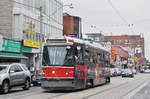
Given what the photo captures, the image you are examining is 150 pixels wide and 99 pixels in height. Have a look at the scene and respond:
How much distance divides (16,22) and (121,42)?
127624mm

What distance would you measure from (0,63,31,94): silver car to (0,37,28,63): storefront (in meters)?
13.0

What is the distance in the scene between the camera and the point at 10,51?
3416 centimetres

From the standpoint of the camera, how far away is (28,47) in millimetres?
38469

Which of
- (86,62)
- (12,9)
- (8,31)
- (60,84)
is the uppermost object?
(12,9)

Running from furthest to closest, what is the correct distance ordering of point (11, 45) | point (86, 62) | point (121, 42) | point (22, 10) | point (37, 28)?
point (121, 42) → point (37, 28) → point (22, 10) → point (11, 45) → point (86, 62)

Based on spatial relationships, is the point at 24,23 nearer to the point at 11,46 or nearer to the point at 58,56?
the point at 11,46

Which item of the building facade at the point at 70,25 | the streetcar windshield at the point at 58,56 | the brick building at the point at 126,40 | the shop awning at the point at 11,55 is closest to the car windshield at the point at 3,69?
A: the streetcar windshield at the point at 58,56

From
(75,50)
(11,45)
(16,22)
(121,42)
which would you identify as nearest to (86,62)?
(75,50)

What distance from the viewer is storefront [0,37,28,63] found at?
Answer: 32.2 metres

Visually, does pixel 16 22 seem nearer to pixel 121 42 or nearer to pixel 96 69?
pixel 96 69

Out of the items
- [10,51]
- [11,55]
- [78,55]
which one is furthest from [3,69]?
[10,51]

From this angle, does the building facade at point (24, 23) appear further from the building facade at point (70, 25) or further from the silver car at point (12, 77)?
the building facade at point (70, 25)

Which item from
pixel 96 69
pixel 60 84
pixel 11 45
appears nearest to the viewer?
pixel 60 84

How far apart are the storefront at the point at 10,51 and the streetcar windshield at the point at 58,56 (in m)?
15.8
